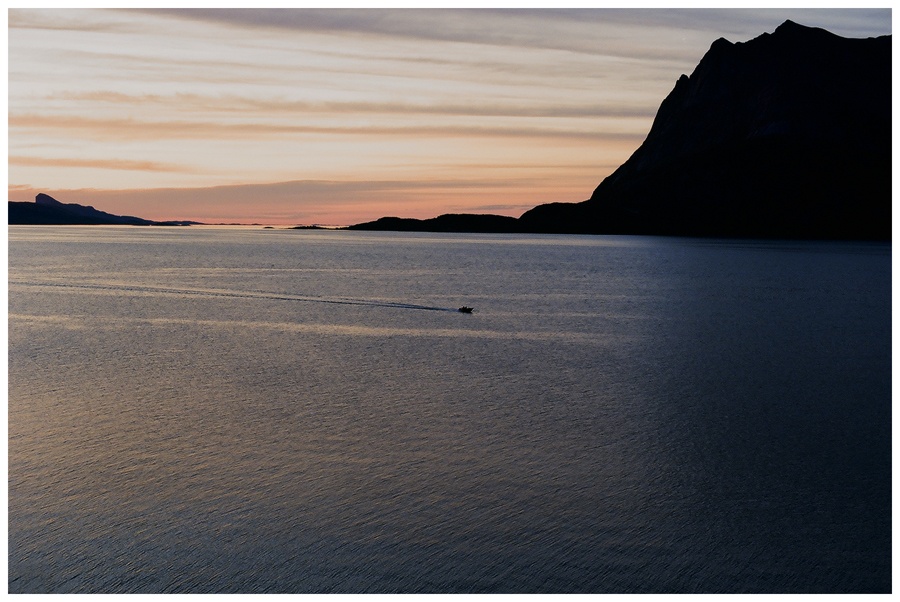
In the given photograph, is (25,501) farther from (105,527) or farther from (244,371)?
(244,371)

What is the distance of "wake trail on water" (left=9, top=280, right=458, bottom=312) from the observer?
46.6 metres

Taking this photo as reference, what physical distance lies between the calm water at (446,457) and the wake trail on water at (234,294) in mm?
9242

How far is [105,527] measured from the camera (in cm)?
1351

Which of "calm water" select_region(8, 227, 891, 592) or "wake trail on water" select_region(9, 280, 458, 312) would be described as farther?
"wake trail on water" select_region(9, 280, 458, 312)

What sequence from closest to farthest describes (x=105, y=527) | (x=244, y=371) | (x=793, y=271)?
(x=105, y=527) < (x=244, y=371) < (x=793, y=271)

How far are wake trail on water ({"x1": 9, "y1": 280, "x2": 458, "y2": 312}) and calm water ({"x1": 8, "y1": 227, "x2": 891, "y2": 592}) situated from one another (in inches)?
364

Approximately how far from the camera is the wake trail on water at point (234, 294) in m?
46.6

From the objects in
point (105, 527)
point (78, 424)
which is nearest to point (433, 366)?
point (78, 424)

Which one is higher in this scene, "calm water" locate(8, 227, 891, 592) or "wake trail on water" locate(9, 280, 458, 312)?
"wake trail on water" locate(9, 280, 458, 312)

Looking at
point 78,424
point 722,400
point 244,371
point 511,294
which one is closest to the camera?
point 78,424

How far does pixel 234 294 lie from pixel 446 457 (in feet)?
123

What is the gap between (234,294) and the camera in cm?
5216

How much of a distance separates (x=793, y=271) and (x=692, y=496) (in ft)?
226

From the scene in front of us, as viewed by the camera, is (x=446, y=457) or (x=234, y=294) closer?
(x=446, y=457)
